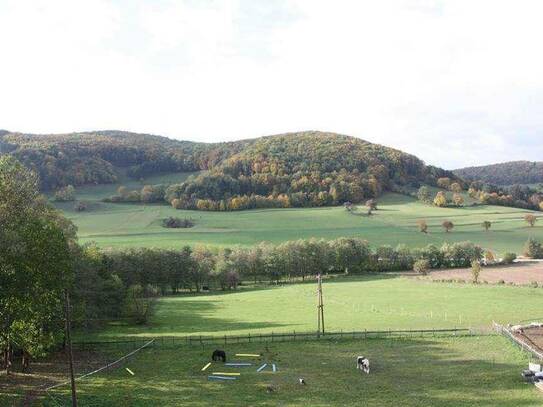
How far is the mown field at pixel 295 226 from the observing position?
129750mm

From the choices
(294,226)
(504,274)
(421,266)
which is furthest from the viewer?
(294,226)

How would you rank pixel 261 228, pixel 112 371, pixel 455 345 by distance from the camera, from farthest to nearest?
1. pixel 261 228
2. pixel 455 345
3. pixel 112 371

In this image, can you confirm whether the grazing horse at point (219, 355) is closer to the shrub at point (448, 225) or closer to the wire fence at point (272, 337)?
the wire fence at point (272, 337)

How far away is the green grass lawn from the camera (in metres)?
58.4

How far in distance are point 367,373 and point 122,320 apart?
3667 centimetres

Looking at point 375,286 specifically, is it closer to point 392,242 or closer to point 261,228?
point 392,242

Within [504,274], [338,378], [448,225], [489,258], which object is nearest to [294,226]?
[448,225]

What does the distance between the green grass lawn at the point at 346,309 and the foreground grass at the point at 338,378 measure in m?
9.09

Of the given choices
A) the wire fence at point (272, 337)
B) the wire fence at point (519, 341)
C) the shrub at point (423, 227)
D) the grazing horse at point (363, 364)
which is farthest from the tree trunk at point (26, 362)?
the shrub at point (423, 227)

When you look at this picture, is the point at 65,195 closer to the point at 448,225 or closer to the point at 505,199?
the point at 448,225

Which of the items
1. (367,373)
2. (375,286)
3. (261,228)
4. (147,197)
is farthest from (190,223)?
(367,373)

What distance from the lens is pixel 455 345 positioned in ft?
155

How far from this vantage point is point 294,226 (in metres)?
147

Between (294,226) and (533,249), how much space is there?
59.3 meters
